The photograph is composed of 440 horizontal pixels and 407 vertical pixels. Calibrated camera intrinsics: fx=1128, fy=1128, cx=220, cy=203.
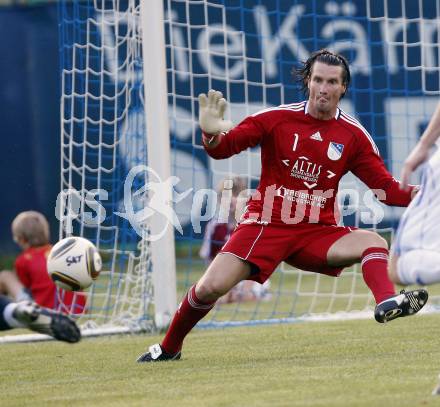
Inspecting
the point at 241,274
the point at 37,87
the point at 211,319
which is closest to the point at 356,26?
the point at 211,319

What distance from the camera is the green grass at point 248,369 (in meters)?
5.00

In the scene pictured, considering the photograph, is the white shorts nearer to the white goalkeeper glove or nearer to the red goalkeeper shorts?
the white goalkeeper glove

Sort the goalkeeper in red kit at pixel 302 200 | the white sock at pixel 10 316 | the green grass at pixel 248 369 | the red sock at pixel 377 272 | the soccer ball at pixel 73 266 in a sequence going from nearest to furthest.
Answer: the green grass at pixel 248 369 → the white sock at pixel 10 316 → the soccer ball at pixel 73 266 → the red sock at pixel 377 272 → the goalkeeper in red kit at pixel 302 200

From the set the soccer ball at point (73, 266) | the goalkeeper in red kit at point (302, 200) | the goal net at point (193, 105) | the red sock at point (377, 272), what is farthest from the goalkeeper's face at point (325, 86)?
the goal net at point (193, 105)

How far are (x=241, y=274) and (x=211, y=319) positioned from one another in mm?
3282

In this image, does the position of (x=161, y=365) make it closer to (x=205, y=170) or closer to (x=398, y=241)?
(x=398, y=241)

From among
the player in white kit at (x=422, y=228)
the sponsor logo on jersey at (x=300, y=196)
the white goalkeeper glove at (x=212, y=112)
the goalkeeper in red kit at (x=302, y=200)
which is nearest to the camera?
the player in white kit at (x=422, y=228)

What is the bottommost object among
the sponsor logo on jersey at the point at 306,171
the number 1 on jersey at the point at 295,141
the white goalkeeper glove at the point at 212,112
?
the sponsor logo on jersey at the point at 306,171

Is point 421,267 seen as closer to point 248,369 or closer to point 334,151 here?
point 248,369

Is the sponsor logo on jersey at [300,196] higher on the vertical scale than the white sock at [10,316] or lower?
higher

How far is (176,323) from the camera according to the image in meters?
6.59

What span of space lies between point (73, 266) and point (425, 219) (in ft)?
7.34

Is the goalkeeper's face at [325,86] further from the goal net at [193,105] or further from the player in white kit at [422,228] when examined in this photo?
the goal net at [193,105]

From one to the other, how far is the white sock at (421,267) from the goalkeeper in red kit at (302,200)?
5.42 feet
